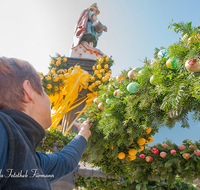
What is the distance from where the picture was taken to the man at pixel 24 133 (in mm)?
423

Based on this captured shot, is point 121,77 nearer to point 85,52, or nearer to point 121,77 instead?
point 121,77

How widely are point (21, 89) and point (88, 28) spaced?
24.8 ft

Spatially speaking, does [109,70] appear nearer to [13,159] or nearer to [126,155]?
[126,155]

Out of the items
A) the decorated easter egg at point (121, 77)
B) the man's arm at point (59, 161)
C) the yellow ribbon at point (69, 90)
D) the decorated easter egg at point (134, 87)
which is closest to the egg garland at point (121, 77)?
the decorated easter egg at point (121, 77)

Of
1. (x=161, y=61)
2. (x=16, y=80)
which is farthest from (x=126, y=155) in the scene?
(x=16, y=80)

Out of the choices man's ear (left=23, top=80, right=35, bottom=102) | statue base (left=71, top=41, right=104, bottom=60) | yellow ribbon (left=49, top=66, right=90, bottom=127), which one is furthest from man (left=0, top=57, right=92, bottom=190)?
statue base (left=71, top=41, right=104, bottom=60)

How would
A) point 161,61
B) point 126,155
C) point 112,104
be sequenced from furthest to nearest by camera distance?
point 126,155
point 112,104
point 161,61

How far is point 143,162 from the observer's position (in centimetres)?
221

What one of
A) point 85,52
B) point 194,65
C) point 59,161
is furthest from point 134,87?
point 85,52

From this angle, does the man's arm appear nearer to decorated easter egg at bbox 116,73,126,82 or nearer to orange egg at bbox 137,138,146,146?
decorated easter egg at bbox 116,73,126,82

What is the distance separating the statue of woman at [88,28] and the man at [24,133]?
277 inches

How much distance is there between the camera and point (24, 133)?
0.51m

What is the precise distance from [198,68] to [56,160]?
0.87 meters

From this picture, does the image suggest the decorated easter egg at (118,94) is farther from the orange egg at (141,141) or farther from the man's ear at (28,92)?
→ the man's ear at (28,92)
